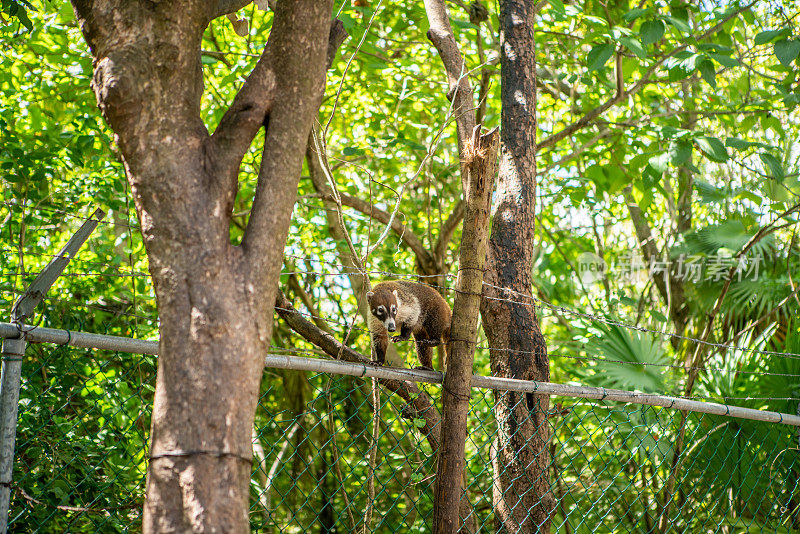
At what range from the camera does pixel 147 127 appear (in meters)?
1.68

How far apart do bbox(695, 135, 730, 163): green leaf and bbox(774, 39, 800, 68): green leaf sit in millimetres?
550

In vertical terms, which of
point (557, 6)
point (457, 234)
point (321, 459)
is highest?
point (557, 6)

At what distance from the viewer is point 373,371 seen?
236 cm

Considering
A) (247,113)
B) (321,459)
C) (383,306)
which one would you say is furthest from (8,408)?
(321,459)

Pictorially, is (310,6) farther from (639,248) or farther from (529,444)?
(639,248)

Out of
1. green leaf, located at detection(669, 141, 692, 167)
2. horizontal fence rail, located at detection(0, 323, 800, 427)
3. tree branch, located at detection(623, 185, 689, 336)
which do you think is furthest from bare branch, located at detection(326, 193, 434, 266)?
tree branch, located at detection(623, 185, 689, 336)

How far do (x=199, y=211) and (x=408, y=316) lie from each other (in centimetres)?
267

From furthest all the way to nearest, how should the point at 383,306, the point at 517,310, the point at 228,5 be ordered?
the point at 383,306 → the point at 517,310 → the point at 228,5

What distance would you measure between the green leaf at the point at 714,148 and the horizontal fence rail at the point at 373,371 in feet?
5.17

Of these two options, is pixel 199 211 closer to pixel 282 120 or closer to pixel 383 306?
pixel 282 120

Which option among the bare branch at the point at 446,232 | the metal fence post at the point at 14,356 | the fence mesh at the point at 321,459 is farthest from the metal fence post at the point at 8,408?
the bare branch at the point at 446,232

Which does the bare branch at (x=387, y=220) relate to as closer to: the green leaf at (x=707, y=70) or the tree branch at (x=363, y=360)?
the tree branch at (x=363, y=360)

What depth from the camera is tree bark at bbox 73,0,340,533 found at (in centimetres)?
149

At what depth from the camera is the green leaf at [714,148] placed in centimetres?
412
